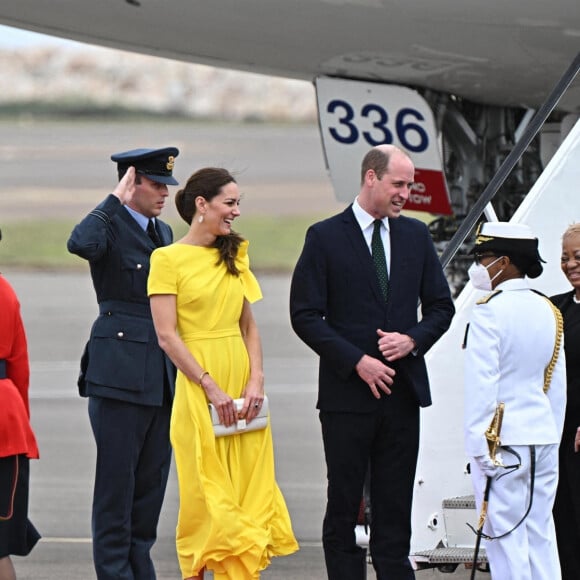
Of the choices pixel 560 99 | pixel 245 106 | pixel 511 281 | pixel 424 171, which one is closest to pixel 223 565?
pixel 511 281

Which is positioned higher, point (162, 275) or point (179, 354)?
point (162, 275)

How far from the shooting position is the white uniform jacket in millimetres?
4707

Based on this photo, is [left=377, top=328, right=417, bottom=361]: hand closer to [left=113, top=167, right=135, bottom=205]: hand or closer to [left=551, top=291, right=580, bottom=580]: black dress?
[left=551, top=291, right=580, bottom=580]: black dress

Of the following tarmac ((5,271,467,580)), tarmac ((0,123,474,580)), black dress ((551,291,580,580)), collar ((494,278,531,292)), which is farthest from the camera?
tarmac ((0,123,474,580))

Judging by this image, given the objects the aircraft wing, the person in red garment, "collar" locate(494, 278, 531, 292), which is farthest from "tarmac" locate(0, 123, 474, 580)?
the aircraft wing

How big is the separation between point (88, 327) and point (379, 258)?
45.0 ft

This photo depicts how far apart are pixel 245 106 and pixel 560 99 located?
81.5 feet

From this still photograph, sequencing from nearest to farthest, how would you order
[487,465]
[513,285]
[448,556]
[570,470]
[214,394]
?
[487,465]
[513,285]
[214,394]
[570,470]
[448,556]

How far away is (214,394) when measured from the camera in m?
4.93

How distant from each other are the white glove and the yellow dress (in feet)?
2.43

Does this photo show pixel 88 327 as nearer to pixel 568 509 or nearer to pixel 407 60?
pixel 407 60

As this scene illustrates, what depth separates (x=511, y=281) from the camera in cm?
484

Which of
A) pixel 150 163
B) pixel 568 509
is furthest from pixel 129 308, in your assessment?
pixel 568 509

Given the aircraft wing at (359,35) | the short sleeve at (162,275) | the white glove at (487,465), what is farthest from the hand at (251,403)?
the aircraft wing at (359,35)
